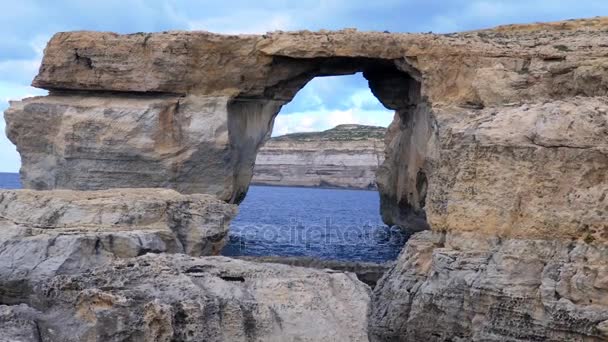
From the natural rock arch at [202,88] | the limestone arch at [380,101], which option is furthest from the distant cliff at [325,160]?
the natural rock arch at [202,88]

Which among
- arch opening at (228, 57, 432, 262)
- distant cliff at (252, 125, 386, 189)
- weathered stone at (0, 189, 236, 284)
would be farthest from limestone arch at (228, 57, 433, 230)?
distant cliff at (252, 125, 386, 189)

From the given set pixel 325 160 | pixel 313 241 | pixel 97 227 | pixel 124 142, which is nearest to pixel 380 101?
pixel 313 241

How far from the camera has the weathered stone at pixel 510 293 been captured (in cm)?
1060

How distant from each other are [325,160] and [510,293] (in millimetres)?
83327

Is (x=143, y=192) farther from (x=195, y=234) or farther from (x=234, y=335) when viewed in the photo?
(x=234, y=335)

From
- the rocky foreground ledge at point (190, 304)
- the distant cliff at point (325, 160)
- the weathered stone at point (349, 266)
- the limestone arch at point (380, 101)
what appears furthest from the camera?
the distant cliff at point (325, 160)

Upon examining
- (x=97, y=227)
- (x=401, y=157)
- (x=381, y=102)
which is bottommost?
(x=97, y=227)

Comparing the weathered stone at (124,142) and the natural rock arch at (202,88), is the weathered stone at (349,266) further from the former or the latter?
the weathered stone at (124,142)

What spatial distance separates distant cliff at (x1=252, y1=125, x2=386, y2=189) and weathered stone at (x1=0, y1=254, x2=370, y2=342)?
77.0 metres

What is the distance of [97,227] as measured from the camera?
16.8 metres

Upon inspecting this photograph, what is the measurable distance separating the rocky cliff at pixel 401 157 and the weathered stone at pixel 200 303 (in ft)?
0.08

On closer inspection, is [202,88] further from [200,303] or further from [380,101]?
[200,303]

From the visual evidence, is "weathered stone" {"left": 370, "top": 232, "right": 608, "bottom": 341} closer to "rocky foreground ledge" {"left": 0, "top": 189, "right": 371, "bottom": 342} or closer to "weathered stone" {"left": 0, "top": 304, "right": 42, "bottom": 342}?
"rocky foreground ledge" {"left": 0, "top": 189, "right": 371, "bottom": 342}

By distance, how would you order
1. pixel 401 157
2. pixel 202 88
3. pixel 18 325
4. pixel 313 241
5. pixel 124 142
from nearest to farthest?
pixel 18 325 < pixel 124 142 < pixel 202 88 < pixel 401 157 < pixel 313 241
